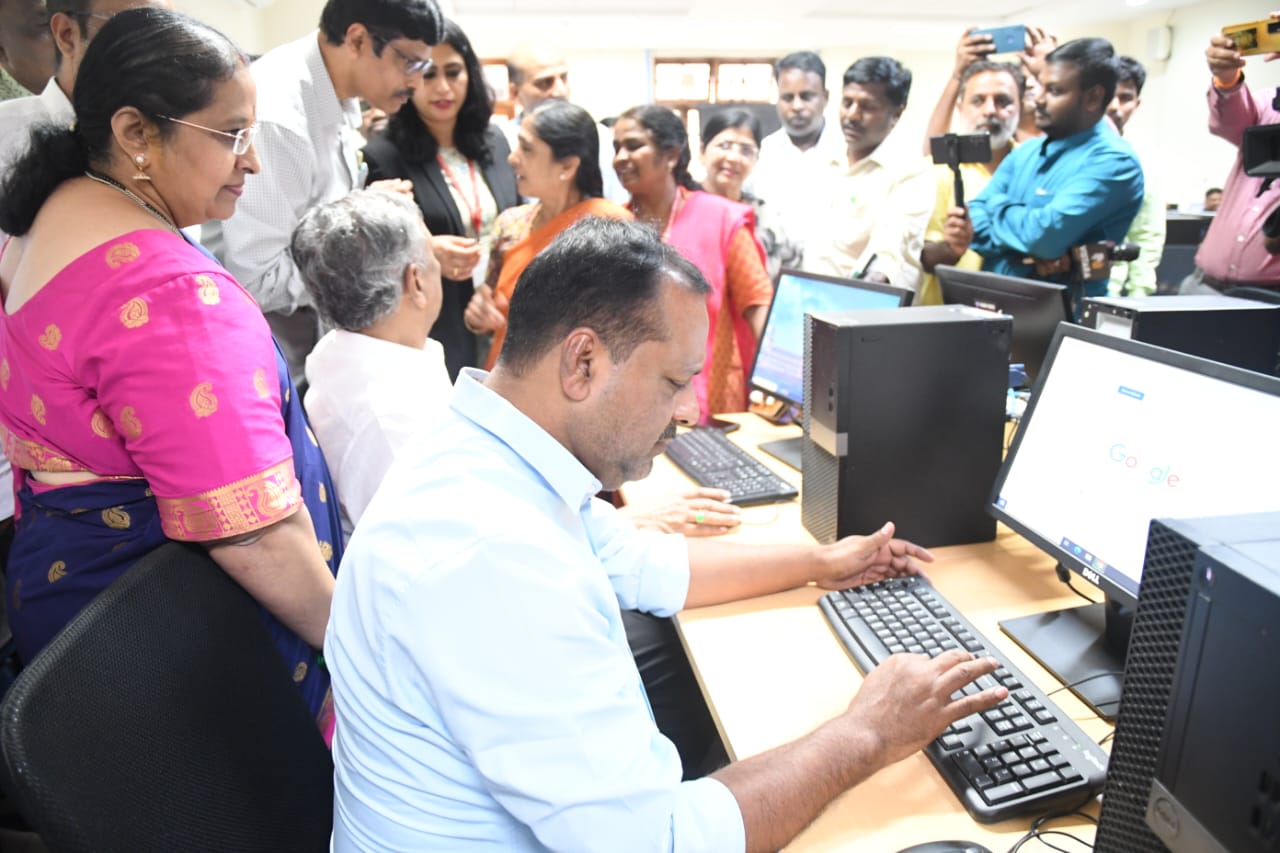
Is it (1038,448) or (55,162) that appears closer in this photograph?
(55,162)

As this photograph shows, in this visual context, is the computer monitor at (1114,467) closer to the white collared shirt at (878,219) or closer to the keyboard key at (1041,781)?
the keyboard key at (1041,781)

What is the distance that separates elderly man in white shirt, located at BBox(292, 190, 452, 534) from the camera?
4.50 feet

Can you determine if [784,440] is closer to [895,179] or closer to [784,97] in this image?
[895,179]

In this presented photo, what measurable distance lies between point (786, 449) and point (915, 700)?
1.02 metres

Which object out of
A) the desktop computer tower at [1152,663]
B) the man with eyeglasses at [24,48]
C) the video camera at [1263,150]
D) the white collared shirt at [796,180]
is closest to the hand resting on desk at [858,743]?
the desktop computer tower at [1152,663]

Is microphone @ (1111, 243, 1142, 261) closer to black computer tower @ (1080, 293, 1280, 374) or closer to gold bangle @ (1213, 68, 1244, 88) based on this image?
black computer tower @ (1080, 293, 1280, 374)

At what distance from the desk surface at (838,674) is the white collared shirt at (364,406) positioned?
572 millimetres

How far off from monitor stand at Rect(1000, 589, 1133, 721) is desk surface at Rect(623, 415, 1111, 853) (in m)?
0.02

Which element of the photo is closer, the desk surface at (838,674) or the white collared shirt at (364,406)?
the desk surface at (838,674)

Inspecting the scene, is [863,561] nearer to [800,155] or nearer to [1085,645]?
[1085,645]

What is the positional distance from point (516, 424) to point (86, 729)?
0.43 meters

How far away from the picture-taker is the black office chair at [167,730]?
2.00 ft

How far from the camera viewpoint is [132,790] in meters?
0.68

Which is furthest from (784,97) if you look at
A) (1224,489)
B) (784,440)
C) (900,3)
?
(900,3)
